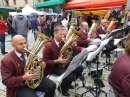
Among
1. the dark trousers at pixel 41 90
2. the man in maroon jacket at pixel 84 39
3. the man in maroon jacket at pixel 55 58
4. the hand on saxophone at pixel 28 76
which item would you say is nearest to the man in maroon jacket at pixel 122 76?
the hand on saxophone at pixel 28 76

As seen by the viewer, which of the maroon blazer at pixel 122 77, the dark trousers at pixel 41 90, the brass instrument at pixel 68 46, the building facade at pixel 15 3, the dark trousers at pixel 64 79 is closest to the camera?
the maroon blazer at pixel 122 77

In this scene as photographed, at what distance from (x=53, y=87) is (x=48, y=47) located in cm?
86

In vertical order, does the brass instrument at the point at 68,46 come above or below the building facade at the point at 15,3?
below

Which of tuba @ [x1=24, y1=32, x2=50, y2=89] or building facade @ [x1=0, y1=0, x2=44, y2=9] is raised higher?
building facade @ [x1=0, y1=0, x2=44, y2=9]

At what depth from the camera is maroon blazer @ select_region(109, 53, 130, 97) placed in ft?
4.80

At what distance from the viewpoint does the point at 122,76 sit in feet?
5.08

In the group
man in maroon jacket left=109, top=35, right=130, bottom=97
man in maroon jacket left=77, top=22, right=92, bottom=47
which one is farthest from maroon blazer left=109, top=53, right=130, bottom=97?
man in maroon jacket left=77, top=22, right=92, bottom=47

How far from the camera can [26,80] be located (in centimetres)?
236

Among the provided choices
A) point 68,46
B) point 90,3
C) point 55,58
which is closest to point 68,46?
point 68,46

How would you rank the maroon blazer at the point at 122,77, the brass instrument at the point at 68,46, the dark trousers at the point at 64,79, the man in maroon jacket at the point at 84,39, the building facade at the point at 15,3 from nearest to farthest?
the maroon blazer at the point at 122,77 < the brass instrument at the point at 68,46 < the dark trousers at the point at 64,79 < the man in maroon jacket at the point at 84,39 < the building facade at the point at 15,3

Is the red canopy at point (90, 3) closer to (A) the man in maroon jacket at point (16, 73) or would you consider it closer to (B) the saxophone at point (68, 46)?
(B) the saxophone at point (68, 46)

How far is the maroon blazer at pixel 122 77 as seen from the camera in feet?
4.80

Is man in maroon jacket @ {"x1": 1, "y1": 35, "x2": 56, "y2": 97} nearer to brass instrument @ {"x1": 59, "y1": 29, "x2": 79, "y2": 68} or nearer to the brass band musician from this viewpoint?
the brass band musician

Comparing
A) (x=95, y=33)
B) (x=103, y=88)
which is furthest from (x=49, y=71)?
(x=95, y=33)
